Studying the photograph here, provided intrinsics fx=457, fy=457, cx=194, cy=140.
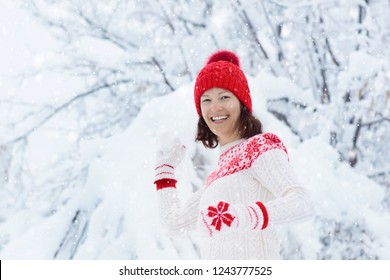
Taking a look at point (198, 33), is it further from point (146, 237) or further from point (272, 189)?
point (272, 189)

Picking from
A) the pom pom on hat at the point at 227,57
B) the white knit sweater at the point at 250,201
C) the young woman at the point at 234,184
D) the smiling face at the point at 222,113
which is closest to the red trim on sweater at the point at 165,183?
the young woman at the point at 234,184

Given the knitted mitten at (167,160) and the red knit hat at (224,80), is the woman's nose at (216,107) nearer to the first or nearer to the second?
the red knit hat at (224,80)

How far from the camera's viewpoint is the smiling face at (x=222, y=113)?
5.62 feet

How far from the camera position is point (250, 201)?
1544 mm

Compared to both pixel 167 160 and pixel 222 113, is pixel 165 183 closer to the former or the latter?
pixel 167 160

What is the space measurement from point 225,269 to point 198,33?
2976mm

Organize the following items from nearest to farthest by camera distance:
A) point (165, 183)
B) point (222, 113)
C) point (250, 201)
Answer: point (250, 201) → point (222, 113) → point (165, 183)

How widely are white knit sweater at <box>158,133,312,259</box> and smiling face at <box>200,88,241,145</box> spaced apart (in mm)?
51

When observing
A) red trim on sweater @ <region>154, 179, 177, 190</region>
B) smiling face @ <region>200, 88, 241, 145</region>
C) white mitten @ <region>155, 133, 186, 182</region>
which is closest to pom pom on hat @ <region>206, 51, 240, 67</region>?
smiling face @ <region>200, 88, 241, 145</region>

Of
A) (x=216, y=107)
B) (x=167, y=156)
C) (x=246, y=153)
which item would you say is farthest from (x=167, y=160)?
(x=246, y=153)

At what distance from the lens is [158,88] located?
14.2ft

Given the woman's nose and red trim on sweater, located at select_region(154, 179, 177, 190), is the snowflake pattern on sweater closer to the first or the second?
the woman's nose

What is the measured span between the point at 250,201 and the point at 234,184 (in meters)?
0.08

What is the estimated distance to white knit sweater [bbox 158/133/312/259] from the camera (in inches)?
50.9
